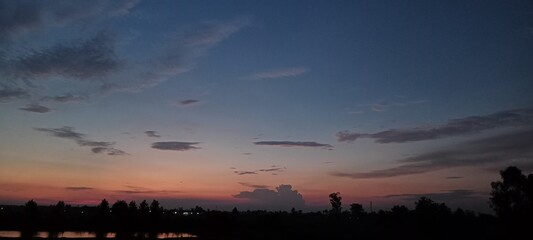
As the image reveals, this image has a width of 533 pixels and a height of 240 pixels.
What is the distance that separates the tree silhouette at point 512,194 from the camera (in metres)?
59.0

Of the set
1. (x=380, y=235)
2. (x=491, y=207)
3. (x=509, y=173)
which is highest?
(x=509, y=173)

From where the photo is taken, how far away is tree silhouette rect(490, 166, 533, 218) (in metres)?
59.0

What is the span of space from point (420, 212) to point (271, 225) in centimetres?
4606

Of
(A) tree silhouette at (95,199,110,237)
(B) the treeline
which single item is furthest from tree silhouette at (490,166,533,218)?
(A) tree silhouette at (95,199,110,237)

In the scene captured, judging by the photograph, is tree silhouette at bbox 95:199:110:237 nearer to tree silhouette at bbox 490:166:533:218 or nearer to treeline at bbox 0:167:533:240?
treeline at bbox 0:167:533:240

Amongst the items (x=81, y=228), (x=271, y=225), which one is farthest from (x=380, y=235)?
(x=81, y=228)

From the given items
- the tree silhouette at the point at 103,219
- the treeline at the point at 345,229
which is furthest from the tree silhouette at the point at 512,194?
the tree silhouette at the point at 103,219

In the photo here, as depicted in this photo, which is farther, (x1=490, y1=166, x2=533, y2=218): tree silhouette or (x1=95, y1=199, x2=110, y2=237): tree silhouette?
(x1=95, y1=199, x2=110, y2=237): tree silhouette

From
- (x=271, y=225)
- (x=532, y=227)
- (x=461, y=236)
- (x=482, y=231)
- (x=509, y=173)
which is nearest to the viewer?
(x=532, y=227)

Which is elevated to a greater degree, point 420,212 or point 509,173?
point 509,173

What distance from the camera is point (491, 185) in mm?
62344

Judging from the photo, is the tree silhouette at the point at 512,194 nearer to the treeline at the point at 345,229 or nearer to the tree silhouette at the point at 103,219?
the treeline at the point at 345,229

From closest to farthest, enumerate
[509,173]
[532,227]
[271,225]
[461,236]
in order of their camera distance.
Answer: [532,227] < [509,173] < [461,236] < [271,225]

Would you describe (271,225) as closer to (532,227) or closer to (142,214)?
(142,214)
